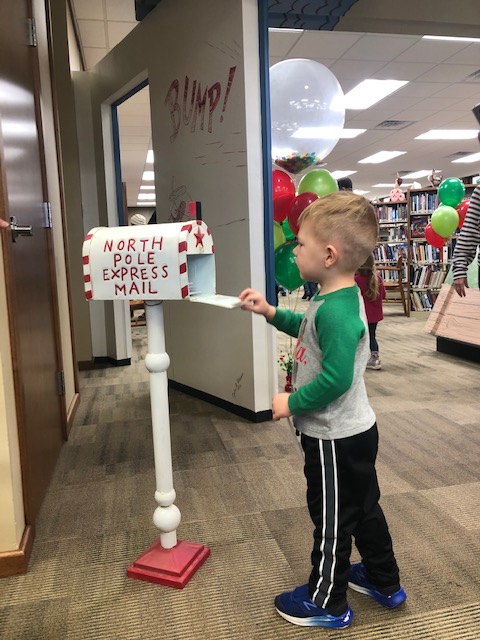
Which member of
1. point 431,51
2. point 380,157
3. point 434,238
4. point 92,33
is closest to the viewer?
point 92,33

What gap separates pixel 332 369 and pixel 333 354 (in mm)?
32

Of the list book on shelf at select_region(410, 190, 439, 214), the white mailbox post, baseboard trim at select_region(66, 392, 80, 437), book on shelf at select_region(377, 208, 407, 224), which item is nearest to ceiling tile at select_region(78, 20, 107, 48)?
baseboard trim at select_region(66, 392, 80, 437)

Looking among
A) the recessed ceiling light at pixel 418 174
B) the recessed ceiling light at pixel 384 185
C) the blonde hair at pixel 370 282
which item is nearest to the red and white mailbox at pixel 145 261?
the blonde hair at pixel 370 282

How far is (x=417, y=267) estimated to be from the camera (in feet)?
25.0

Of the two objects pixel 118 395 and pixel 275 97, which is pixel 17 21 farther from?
pixel 118 395

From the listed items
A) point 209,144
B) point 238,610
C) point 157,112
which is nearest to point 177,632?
point 238,610

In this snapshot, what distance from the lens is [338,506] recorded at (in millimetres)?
1146

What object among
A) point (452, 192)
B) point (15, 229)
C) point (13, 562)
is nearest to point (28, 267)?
point (15, 229)

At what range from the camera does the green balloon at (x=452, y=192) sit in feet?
17.6

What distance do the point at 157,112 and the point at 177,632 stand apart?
3158mm

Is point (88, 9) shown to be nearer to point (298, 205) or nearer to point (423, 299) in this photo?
point (298, 205)

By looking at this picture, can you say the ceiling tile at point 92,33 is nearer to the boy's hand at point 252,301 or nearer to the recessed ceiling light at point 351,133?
the recessed ceiling light at point 351,133

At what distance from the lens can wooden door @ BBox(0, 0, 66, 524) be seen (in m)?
1.56

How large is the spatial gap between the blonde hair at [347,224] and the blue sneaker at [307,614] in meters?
0.84
